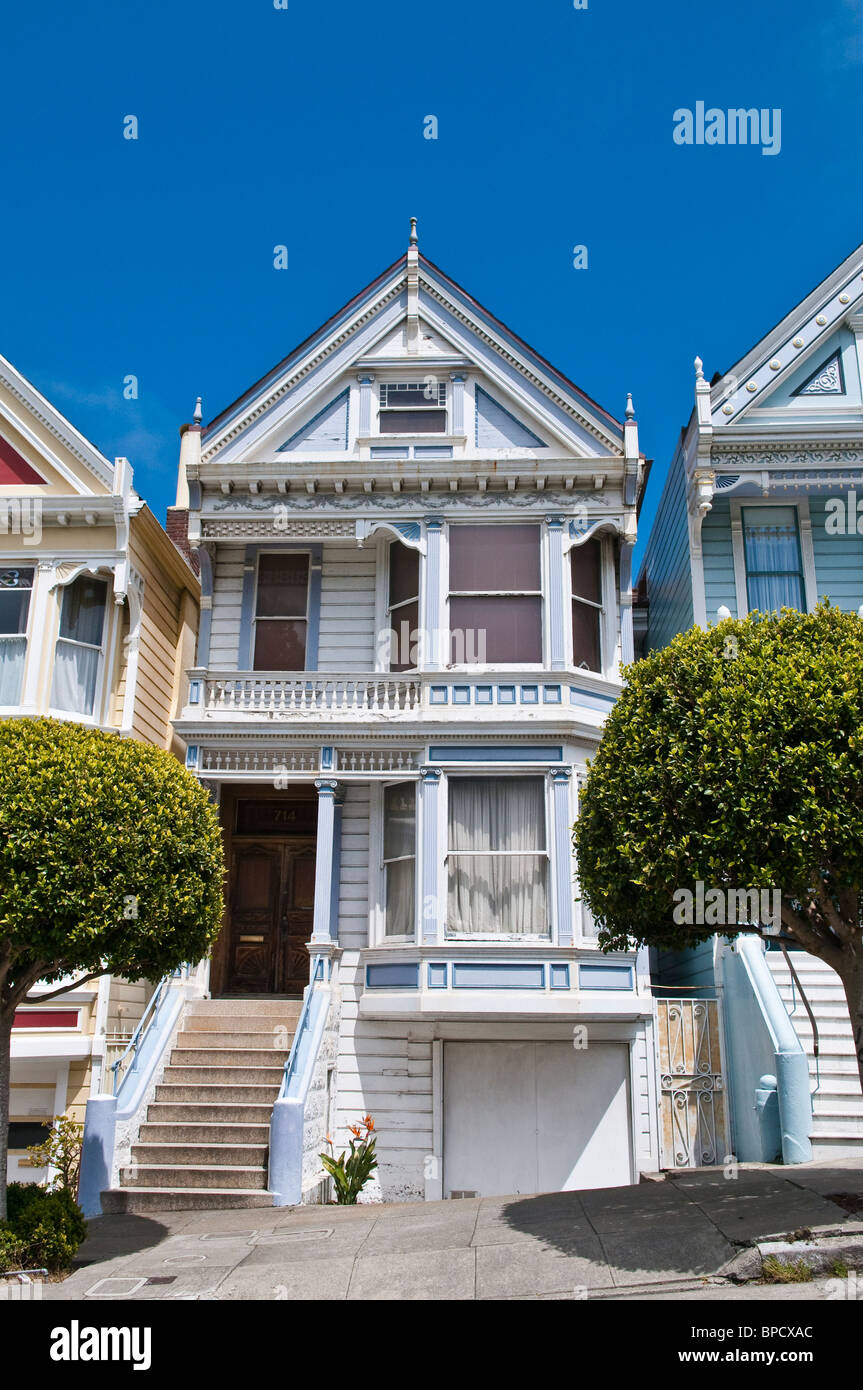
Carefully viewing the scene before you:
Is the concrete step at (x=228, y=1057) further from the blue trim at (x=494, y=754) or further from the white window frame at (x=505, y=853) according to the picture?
the blue trim at (x=494, y=754)

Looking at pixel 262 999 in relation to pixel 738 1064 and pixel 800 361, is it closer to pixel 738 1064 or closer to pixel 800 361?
pixel 738 1064

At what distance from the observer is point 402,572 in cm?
1772

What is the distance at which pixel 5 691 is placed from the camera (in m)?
16.6

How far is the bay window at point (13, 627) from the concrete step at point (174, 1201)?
23.6 feet

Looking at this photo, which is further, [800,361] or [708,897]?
[800,361]

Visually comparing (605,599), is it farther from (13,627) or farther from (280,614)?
(13,627)

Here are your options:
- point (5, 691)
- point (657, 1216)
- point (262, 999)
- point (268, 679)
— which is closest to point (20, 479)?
point (5, 691)

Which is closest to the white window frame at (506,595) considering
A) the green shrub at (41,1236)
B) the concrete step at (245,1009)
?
the concrete step at (245,1009)

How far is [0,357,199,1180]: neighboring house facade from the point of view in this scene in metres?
15.7

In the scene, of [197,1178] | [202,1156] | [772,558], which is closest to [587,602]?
[772,558]

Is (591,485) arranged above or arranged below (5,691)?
above

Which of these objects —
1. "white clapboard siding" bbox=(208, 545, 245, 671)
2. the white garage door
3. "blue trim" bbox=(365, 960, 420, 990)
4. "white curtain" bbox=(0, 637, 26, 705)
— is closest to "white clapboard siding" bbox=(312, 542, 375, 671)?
"white clapboard siding" bbox=(208, 545, 245, 671)

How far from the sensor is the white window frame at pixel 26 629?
1642cm
